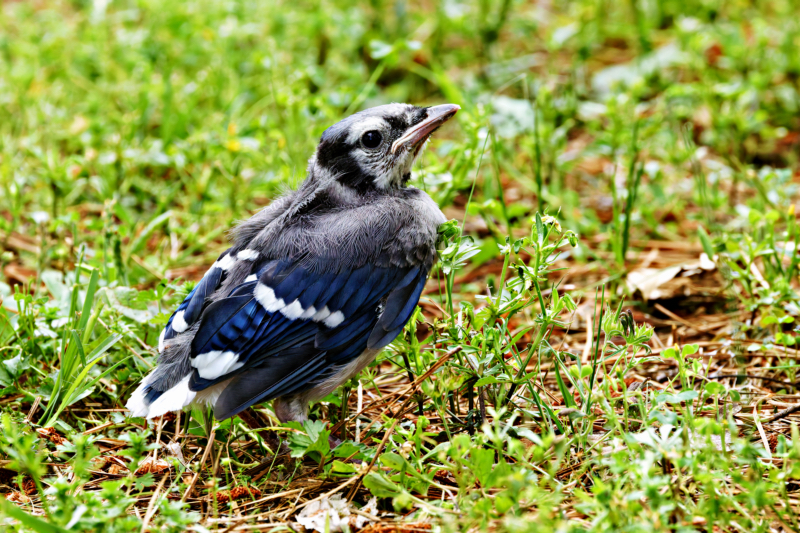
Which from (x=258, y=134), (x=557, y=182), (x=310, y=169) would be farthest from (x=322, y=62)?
(x=310, y=169)

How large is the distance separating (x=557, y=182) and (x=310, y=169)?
5.50ft

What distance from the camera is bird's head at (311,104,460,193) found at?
9.58ft

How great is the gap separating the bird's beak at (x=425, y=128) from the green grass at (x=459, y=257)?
0.81ft

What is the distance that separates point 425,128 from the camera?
2.96 meters

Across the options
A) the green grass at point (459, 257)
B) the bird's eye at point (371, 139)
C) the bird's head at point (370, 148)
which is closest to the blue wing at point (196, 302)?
the green grass at point (459, 257)

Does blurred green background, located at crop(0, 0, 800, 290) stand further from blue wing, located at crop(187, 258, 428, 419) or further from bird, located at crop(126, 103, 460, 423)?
blue wing, located at crop(187, 258, 428, 419)

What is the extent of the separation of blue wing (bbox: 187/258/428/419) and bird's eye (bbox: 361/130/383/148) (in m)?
0.55

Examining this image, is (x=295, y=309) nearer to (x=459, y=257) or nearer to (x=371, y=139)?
(x=459, y=257)

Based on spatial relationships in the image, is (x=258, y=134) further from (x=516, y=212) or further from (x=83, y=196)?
(x=516, y=212)

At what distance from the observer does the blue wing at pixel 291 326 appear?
240 centimetres

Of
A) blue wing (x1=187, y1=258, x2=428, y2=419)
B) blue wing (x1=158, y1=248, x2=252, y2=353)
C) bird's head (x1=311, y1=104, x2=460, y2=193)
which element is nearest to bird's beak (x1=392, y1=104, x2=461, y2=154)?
bird's head (x1=311, y1=104, x2=460, y2=193)

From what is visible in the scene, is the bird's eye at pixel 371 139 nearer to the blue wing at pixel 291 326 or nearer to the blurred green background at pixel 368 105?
the blurred green background at pixel 368 105

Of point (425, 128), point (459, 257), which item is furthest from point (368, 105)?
point (459, 257)

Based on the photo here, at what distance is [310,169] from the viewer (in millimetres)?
3031
